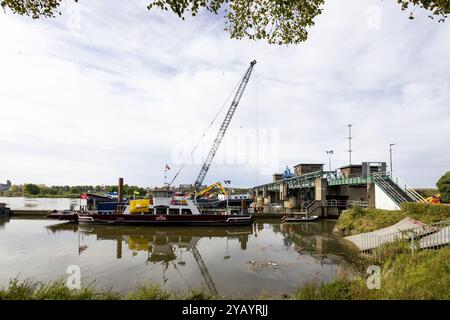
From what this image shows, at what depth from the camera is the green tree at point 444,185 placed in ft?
159

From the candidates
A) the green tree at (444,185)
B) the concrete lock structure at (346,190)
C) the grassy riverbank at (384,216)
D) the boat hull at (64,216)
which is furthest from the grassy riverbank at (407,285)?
the green tree at (444,185)

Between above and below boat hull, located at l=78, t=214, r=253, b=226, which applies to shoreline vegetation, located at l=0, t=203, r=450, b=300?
above

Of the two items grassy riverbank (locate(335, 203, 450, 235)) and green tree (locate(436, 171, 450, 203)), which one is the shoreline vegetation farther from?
green tree (locate(436, 171, 450, 203))

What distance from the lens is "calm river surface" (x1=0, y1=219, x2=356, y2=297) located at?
13.6 metres

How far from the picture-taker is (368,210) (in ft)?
92.9

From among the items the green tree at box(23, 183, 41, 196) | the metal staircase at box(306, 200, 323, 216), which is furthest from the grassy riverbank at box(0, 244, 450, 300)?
the green tree at box(23, 183, 41, 196)

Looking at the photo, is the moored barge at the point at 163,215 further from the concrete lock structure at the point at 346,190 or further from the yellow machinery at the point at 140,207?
the concrete lock structure at the point at 346,190

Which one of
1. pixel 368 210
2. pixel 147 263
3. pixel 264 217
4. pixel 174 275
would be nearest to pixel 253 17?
pixel 174 275

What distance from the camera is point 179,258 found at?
19125mm

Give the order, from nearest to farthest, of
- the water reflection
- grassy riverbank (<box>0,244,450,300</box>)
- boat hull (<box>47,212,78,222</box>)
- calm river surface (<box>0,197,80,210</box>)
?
1. grassy riverbank (<box>0,244,450,300</box>)
2. the water reflection
3. boat hull (<box>47,212,78,222</box>)
4. calm river surface (<box>0,197,80,210</box>)

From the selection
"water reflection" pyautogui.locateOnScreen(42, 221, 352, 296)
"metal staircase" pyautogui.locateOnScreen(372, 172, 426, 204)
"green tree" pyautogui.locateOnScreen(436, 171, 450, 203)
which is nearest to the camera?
"water reflection" pyautogui.locateOnScreen(42, 221, 352, 296)

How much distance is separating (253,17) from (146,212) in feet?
101

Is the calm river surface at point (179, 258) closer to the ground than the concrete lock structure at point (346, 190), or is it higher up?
closer to the ground

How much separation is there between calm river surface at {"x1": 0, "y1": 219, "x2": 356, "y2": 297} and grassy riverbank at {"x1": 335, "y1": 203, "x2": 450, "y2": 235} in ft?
8.76
